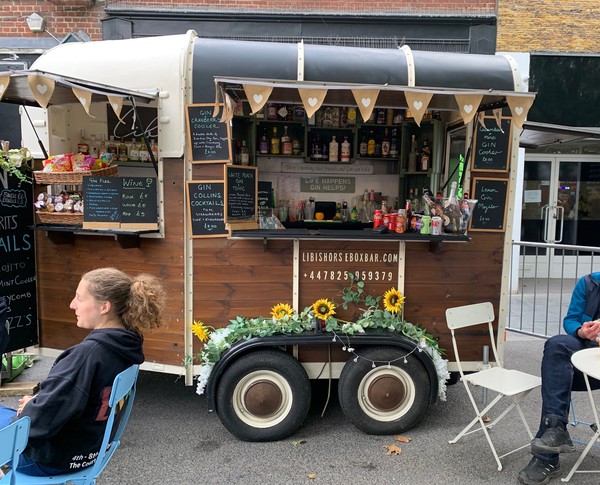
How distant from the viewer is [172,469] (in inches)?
131

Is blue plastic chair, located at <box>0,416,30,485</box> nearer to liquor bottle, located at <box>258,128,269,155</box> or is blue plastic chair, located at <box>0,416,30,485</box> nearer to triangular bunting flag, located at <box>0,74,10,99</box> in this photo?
triangular bunting flag, located at <box>0,74,10,99</box>

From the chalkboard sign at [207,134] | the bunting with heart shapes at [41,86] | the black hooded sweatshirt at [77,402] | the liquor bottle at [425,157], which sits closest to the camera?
the black hooded sweatshirt at [77,402]

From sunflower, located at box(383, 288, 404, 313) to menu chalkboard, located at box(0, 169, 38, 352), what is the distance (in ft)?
9.21

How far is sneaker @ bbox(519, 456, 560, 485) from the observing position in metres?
3.12

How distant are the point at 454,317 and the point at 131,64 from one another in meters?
2.94

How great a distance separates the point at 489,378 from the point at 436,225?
112 centimetres

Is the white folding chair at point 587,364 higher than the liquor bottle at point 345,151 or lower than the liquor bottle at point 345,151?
lower

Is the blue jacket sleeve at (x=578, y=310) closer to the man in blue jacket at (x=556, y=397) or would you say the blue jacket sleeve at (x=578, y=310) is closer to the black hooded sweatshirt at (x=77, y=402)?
the man in blue jacket at (x=556, y=397)

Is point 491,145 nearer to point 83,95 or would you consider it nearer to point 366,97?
point 366,97

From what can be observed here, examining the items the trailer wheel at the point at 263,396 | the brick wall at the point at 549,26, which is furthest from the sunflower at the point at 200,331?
the brick wall at the point at 549,26

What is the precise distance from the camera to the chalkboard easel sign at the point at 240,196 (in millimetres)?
3713

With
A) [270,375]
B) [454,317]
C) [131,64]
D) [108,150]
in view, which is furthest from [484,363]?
[108,150]

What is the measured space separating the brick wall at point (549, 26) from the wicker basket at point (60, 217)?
7674 millimetres

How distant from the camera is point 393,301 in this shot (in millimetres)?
3779
